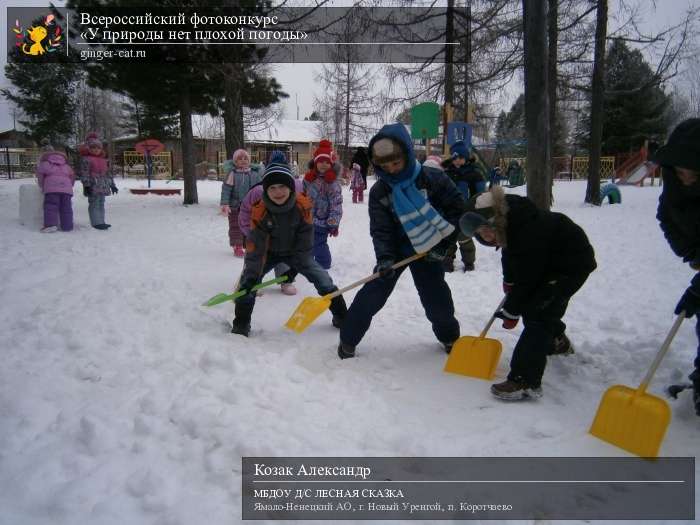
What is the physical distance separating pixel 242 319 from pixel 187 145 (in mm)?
10304

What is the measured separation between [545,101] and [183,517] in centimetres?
467

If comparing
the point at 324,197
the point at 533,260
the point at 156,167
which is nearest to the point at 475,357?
the point at 533,260

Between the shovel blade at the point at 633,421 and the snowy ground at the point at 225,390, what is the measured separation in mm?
93

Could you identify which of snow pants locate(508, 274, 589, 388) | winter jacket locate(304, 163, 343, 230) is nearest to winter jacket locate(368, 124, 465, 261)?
snow pants locate(508, 274, 589, 388)

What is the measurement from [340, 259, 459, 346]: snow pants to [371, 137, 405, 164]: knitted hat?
0.72m

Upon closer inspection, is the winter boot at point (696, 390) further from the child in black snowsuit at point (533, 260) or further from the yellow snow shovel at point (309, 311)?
the yellow snow shovel at point (309, 311)

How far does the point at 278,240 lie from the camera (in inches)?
151

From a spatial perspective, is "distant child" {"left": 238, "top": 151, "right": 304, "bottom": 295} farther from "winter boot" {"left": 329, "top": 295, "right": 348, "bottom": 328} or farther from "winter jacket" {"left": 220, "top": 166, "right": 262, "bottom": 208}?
"winter jacket" {"left": 220, "top": 166, "right": 262, "bottom": 208}

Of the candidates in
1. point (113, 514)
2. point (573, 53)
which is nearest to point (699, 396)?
point (113, 514)

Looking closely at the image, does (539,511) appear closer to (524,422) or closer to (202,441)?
(524,422)

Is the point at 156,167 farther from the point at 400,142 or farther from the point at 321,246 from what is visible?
the point at 400,142

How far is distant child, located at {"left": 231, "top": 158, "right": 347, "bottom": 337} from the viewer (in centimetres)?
371

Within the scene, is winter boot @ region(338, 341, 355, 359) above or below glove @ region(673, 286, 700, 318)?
below

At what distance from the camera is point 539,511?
1.86 meters
